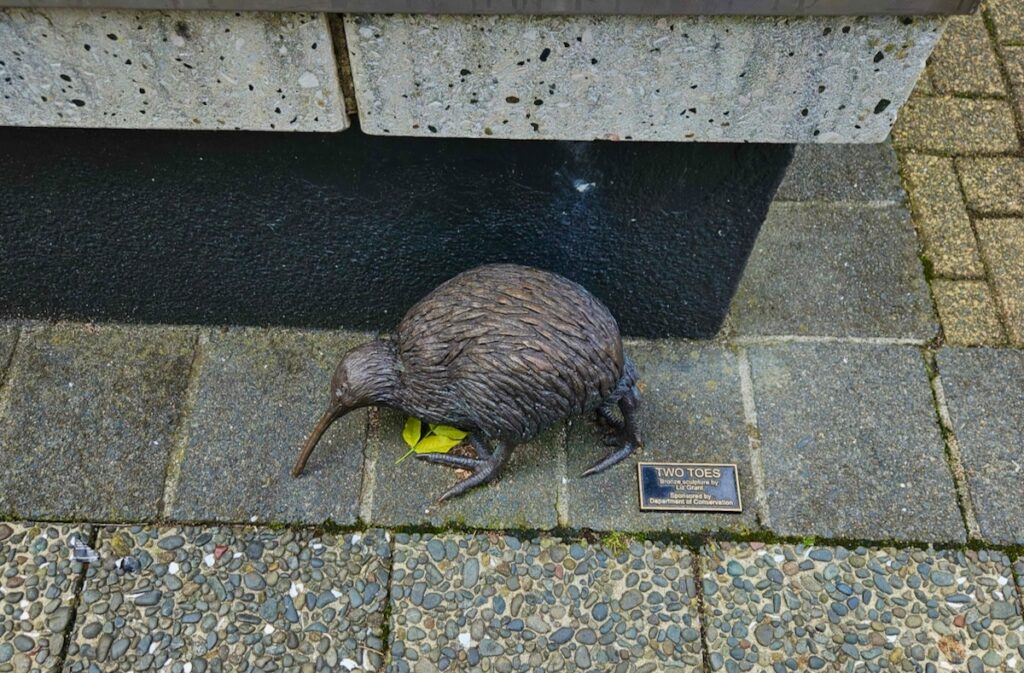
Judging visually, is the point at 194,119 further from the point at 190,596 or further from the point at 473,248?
the point at 190,596

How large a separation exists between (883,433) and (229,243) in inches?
95.1

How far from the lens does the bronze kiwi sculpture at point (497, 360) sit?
2545 millimetres

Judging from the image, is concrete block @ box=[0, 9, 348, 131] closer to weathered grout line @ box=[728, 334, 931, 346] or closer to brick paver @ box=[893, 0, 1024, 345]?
weathered grout line @ box=[728, 334, 931, 346]

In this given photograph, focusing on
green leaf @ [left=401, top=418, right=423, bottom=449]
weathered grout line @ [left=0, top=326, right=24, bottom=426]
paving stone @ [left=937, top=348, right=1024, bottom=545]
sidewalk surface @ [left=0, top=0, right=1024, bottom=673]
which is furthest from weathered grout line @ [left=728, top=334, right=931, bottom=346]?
weathered grout line @ [left=0, top=326, right=24, bottom=426]

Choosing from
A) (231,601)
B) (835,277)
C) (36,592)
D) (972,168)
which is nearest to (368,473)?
→ (231,601)

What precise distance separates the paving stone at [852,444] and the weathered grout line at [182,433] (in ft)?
6.66

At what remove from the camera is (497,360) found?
254cm

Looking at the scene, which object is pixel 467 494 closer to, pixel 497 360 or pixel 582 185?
pixel 497 360

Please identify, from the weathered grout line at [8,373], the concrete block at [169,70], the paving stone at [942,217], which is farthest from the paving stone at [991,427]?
the weathered grout line at [8,373]

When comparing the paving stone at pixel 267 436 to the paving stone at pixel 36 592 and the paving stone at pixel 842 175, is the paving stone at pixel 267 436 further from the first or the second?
the paving stone at pixel 842 175

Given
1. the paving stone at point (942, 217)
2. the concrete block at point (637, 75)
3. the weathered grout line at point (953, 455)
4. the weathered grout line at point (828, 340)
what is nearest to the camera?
the concrete block at point (637, 75)

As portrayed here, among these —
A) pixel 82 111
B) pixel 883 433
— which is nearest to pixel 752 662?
pixel 883 433

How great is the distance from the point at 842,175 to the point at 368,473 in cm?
245

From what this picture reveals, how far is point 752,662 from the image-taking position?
2.60m
